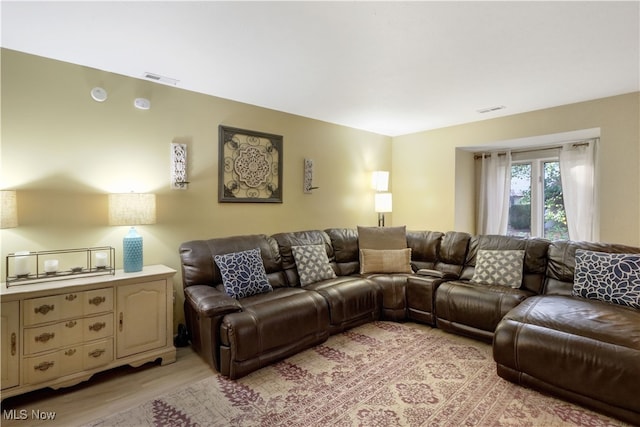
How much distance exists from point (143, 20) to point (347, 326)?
9.82 ft

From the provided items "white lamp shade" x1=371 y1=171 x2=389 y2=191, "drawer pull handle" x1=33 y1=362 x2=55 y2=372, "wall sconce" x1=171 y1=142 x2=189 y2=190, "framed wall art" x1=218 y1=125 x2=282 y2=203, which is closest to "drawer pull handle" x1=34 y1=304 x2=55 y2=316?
"drawer pull handle" x1=33 y1=362 x2=55 y2=372

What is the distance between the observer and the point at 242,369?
2314 millimetres

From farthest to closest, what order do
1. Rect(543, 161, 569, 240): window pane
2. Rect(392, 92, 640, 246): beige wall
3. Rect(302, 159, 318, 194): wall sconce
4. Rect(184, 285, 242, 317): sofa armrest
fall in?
1. Rect(543, 161, 569, 240): window pane
2. Rect(302, 159, 318, 194): wall sconce
3. Rect(392, 92, 640, 246): beige wall
4. Rect(184, 285, 242, 317): sofa armrest

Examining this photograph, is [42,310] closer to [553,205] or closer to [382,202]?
[382,202]

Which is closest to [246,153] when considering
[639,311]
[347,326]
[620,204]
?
[347,326]

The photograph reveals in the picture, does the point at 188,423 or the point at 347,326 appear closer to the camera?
the point at 188,423

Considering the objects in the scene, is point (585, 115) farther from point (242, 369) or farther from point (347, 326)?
point (242, 369)

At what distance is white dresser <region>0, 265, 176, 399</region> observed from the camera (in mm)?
1993

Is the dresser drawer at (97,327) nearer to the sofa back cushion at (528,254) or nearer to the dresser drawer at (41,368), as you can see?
the dresser drawer at (41,368)

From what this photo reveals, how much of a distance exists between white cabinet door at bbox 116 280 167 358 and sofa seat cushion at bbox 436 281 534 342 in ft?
8.52

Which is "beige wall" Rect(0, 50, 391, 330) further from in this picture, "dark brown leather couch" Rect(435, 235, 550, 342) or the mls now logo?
"dark brown leather couch" Rect(435, 235, 550, 342)

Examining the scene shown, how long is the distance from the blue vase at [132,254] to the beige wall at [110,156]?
0.97 ft

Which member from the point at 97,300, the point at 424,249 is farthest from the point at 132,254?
the point at 424,249

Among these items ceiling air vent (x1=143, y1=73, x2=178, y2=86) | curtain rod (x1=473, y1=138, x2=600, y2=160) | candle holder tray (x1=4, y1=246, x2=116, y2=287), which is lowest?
candle holder tray (x1=4, y1=246, x2=116, y2=287)
